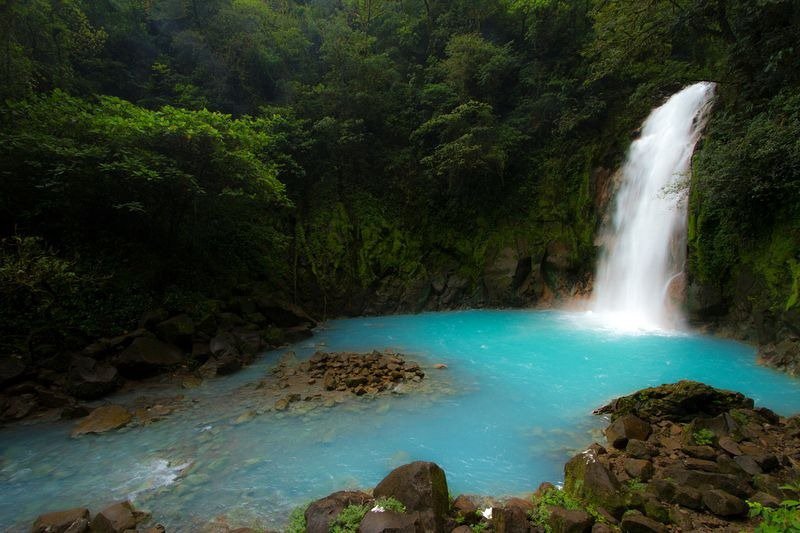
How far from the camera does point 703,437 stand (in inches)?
186

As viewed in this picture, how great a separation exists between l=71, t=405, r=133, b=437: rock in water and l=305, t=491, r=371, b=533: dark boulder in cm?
421

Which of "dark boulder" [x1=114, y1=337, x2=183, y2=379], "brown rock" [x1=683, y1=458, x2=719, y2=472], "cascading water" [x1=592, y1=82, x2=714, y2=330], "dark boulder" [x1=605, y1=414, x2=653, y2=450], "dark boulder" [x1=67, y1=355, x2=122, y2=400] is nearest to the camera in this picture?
"brown rock" [x1=683, y1=458, x2=719, y2=472]

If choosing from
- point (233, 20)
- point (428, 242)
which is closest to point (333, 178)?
point (428, 242)

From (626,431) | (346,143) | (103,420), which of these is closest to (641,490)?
(626,431)

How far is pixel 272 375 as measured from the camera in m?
8.48

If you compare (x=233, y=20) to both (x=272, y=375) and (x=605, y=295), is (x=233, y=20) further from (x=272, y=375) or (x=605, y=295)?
(x=605, y=295)

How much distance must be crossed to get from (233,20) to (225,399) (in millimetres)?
18476

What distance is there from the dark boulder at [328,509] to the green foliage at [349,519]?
6cm

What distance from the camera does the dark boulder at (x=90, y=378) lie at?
702cm

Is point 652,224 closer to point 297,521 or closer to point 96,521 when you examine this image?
point 297,521

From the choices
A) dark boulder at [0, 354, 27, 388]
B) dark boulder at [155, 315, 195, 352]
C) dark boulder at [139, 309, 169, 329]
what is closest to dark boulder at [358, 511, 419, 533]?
dark boulder at [0, 354, 27, 388]

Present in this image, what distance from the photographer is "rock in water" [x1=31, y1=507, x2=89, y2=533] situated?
11.7 feet

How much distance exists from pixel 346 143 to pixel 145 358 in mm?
12119

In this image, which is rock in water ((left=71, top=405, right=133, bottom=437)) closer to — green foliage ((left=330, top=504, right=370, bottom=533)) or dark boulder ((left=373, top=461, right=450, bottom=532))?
green foliage ((left=330, top=504, right=370, bottom=533))
